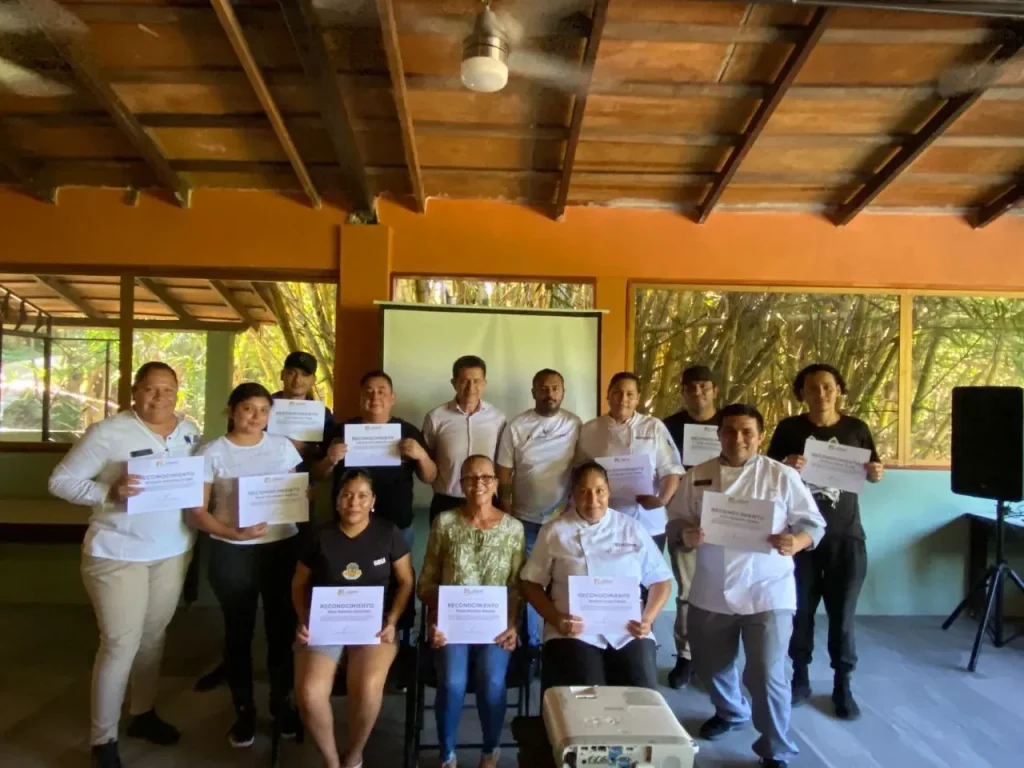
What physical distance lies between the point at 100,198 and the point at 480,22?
3032 mm

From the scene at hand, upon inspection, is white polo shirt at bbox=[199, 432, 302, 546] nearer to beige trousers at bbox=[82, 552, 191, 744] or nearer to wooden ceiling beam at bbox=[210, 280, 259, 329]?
beige trousers at bbox=[82, 552, 191, 744]

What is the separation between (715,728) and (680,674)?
1.69 ft

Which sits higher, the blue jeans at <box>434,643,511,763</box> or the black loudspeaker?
the black loudspeaker

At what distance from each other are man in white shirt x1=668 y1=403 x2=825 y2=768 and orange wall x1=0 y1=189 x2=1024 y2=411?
6.07 ft

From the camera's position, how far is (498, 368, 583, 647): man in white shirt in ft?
10.8

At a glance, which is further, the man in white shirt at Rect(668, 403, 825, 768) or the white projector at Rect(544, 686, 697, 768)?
the man in white shirt at Rect(668, 403, 825, 768)

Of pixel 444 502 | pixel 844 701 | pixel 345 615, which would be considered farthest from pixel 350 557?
pixel 844 701

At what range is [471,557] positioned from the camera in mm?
2637

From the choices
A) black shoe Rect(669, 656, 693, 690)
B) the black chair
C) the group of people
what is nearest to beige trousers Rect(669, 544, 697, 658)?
black shoe Rect(669, 656, 693, 690)

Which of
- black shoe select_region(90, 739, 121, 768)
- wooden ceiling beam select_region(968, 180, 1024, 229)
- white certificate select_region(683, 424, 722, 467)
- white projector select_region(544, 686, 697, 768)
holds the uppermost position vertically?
wooden ceiling beam select_region(968, 180, 1024, 229)

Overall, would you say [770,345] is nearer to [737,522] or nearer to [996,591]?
[996,591]

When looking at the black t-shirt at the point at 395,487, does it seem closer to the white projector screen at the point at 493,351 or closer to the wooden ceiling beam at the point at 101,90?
the white projector screen at the point at 493,351

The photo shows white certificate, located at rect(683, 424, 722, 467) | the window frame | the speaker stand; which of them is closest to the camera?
white certificate, located at rect(683, 424, 722, 467)

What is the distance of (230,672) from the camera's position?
286cm
